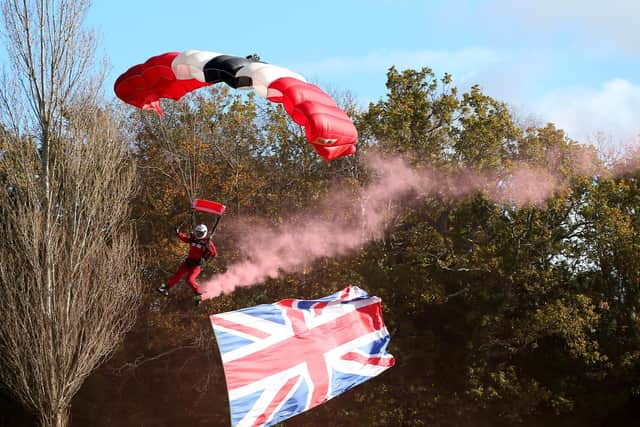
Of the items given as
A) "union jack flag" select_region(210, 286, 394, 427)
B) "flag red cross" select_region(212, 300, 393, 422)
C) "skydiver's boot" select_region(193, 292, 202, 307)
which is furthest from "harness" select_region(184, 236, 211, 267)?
"flag red cross" select_region(212, 300, 393, 422)

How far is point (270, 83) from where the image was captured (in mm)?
10641

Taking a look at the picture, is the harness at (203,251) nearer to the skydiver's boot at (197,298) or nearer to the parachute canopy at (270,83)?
the skydiver's boot at (197,298)

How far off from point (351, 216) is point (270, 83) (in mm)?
9619

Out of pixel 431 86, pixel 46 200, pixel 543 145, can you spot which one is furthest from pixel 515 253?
pixel 46 200

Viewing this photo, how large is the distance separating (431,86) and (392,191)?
3205 mm

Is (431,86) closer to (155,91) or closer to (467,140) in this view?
(467,140)

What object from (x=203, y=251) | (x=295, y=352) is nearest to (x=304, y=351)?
(x=295, y=352)

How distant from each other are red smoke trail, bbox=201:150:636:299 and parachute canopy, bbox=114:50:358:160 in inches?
330

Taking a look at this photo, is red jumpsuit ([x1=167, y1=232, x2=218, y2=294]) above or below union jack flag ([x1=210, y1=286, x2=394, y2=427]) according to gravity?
above

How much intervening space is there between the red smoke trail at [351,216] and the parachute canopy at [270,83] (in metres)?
8.39

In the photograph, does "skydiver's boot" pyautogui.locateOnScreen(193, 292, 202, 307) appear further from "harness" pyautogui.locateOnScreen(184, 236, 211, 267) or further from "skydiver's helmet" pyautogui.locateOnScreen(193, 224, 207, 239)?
"skydiver's helmet" pyautogui.locateOnScreen(193, 224, 207, 239)

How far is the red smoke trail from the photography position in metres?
19.6

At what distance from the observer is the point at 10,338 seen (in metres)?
15.7

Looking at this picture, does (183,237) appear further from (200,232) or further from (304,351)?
(304,351)
